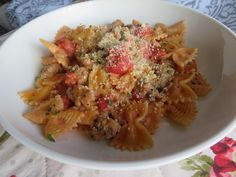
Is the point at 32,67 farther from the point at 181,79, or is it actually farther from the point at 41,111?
the point at 181,79

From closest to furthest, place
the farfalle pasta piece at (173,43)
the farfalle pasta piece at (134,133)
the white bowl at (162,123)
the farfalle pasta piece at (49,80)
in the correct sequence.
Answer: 1. the white bowl at (162,123)
2. the farfalle pasta piece at (134,133)
3. the farfalle pasta piece at (49,80)
4. the farfalle pasta piece at (173,43)

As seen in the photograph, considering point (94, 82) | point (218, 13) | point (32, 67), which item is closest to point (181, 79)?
point (94, 82)

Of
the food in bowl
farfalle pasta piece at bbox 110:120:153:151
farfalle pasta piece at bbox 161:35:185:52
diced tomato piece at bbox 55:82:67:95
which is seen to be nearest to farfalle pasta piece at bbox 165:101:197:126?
the food in bowl

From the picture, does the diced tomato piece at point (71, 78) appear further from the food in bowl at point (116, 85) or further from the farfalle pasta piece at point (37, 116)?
the farfalle pasta piece at point (37, 116)

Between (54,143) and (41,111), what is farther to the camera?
(41,111)

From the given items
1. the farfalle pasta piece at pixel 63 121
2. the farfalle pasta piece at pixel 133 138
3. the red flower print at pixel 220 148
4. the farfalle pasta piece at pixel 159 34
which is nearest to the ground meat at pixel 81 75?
the farfalle pasta piece at pixel 63 121

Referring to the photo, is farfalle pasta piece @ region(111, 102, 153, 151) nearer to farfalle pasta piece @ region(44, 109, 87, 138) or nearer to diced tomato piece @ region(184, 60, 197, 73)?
farfalle pasta piece @ region(44, 109, 87, 138)

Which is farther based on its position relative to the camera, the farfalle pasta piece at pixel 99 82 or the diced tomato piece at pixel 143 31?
the diced tomato piece at pixel 143 31
